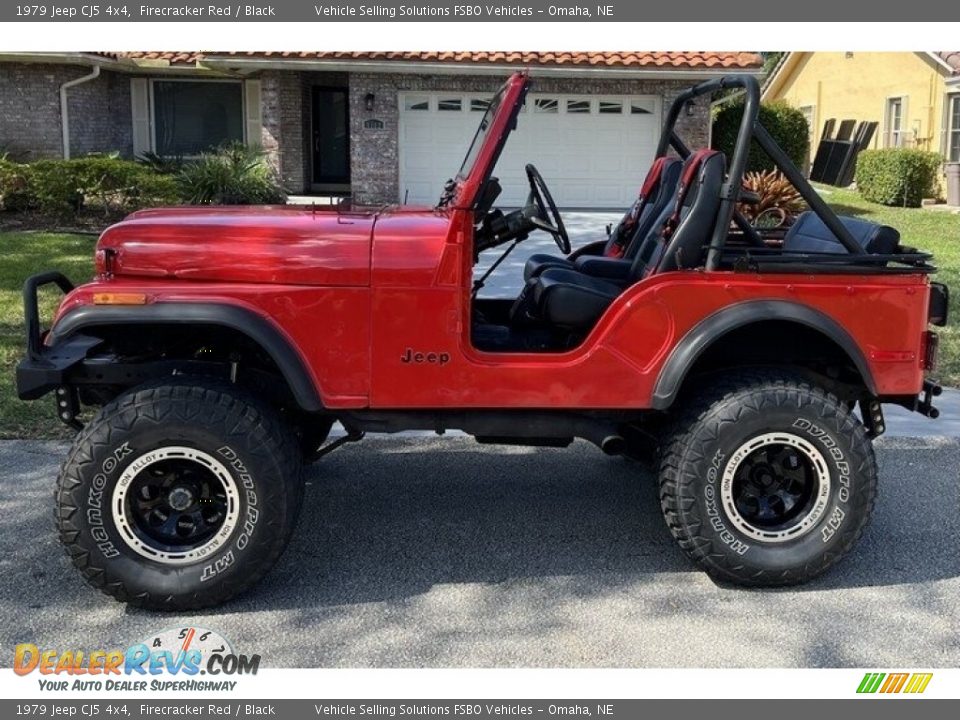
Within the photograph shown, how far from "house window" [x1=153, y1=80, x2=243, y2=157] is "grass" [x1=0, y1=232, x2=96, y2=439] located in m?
7.85

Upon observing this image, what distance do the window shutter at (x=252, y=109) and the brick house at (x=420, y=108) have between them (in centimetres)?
83

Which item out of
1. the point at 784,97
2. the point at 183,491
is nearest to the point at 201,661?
the point at 183,491

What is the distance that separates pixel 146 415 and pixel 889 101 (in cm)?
2562

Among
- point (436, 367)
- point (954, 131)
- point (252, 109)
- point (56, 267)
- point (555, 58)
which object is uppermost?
point (555, 58)

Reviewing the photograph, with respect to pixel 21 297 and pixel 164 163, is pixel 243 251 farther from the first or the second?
pixel 164 163

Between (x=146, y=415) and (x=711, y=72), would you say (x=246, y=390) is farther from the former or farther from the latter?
(x=711, y=72)

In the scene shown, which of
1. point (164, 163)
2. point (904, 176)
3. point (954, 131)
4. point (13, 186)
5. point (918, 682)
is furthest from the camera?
point (954, 131)

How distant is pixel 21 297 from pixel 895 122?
2239 centimetres

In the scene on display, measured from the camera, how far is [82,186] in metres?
15.2

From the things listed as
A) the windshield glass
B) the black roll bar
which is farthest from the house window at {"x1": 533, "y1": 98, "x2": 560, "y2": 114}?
the black roll bar

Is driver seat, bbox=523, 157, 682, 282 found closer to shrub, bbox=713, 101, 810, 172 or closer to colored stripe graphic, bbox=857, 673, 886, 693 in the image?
colored stripe graphic, bbox=857, 673, 886, 693

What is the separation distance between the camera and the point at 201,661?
3.42 m

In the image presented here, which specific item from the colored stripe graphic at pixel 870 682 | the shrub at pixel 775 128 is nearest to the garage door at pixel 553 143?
the shrub at pixel 775 128

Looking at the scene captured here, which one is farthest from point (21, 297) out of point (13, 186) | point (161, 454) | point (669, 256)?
point (669, 256)
